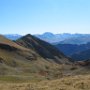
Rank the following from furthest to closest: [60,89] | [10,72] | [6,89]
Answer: [10,72], [6,89], [60,89]

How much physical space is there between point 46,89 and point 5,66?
498ft

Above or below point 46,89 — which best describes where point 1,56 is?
above

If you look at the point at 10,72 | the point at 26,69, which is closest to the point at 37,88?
the point at 10,72

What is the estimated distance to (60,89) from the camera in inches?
1359

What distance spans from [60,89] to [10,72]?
142 metres

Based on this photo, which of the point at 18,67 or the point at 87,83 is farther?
the point at 18,67

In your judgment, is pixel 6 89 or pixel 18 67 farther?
pixel 18 67

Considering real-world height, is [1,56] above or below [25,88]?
above

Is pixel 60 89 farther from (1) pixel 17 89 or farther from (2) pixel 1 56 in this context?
(2) pixel 1 56

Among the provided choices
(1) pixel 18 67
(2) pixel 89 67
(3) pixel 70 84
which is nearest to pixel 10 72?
(1) pixel 18 67

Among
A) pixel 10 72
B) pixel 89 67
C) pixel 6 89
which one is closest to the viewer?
pixel 6 89

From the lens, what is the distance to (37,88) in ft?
118

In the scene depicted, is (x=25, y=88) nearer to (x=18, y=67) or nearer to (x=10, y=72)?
(x=10, y=72)

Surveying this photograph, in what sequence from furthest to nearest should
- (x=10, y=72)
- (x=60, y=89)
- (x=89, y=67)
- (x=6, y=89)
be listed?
(x=89, y=67), (x=10, y=72), (x=6, y=89), (x=60, y=89)
